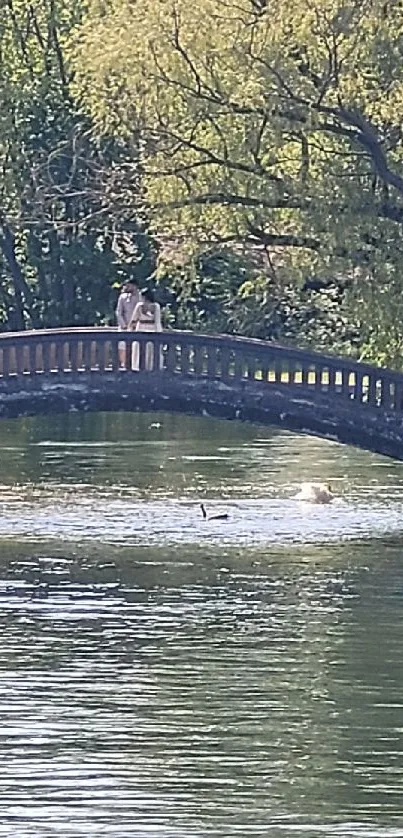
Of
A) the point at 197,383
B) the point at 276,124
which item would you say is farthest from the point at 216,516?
the point at 276,124

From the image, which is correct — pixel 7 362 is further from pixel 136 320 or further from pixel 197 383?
pixel 197 383

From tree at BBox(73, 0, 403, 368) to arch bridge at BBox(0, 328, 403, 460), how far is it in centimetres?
111

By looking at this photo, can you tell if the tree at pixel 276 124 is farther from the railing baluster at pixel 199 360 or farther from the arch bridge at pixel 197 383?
the railing baluster at pixel 199 360

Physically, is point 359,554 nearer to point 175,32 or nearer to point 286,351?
point 286,351

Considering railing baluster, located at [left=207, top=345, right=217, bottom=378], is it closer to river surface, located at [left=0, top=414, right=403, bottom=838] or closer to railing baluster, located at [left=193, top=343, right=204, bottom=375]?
railing baluster, located at [left=193, top=343, right=204, bottom=375]

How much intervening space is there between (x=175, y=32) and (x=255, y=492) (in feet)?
20.0

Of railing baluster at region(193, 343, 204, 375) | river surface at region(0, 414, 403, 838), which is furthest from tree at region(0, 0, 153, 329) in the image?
railing baluster at region(193, 343, 204, 375)

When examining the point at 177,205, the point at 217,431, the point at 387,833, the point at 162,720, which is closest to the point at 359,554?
the point at 177,205

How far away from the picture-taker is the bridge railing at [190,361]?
97.8ft

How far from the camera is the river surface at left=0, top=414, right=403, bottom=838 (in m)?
17.3

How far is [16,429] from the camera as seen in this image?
45719 mm

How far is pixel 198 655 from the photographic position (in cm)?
2227

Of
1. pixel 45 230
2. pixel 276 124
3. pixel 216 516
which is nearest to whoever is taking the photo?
pixel 276 124

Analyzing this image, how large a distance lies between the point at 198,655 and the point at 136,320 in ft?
30.5
